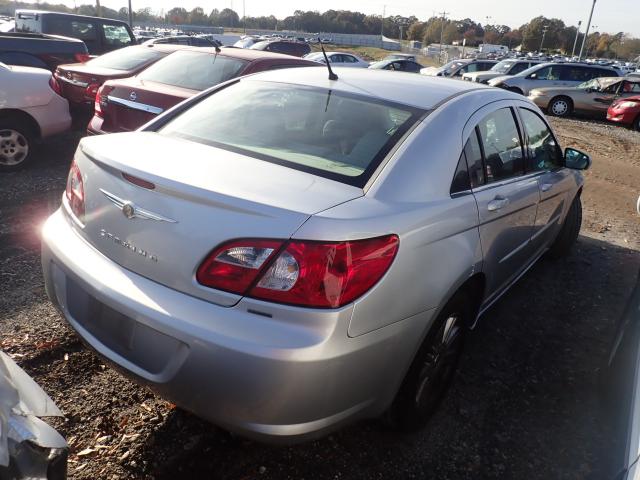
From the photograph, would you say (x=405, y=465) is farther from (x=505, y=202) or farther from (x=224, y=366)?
(x=505, y=202)

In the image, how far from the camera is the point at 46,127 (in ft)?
21.1

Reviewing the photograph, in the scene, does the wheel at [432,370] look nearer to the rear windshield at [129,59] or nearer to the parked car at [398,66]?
the rear windshield at [129,59]

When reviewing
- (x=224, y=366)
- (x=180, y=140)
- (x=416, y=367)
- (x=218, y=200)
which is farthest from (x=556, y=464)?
(x=180, y=140)

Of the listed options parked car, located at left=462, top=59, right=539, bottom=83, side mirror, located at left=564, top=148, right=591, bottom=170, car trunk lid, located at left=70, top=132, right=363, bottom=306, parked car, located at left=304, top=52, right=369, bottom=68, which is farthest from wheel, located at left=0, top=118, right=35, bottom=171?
parked car, located at left=462, top=59, right=539, bottom=83

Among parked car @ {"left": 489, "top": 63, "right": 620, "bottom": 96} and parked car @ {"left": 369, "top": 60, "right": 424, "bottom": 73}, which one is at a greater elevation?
parked car @ {"left": 489, "top": 63, "right": 620, "bottom": 96}

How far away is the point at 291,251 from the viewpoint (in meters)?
1.79

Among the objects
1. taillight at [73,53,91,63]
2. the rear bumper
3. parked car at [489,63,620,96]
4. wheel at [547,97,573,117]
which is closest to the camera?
the rear bumper

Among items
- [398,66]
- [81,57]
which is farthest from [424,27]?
[81,57]

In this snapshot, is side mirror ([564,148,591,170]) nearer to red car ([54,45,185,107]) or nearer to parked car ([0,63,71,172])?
red car ([54,45,185,107])

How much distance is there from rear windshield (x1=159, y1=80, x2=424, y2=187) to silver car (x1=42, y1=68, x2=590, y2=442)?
1 centimetres

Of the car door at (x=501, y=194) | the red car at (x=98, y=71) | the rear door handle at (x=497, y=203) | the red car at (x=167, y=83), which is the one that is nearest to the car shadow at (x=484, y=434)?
the car door at (x=501, y=194)

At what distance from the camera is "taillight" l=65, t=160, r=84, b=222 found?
7.72 feet

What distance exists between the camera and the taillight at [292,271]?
5.87 feet

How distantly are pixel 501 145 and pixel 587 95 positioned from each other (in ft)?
53.1
